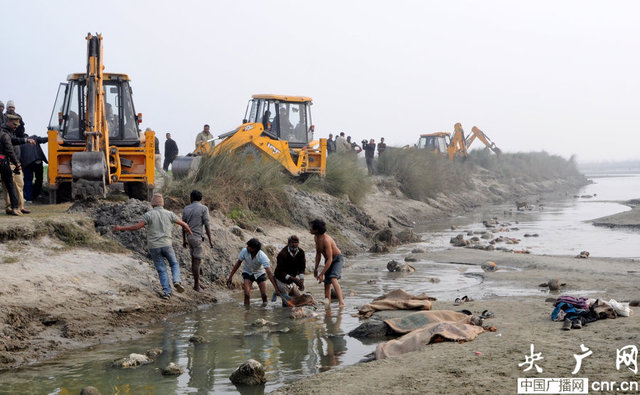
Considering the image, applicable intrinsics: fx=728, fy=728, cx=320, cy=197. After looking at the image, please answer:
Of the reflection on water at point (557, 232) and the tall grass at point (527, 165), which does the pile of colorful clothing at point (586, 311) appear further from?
the tall grass at point (527, 165)

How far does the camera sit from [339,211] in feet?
71.3

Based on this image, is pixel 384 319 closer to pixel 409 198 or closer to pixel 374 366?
pixel 374 366

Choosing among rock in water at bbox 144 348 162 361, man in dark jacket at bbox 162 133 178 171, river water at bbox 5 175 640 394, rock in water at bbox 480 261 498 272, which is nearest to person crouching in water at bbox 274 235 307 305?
river water at bbox 5 175 640 394

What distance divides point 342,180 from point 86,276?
14.4m

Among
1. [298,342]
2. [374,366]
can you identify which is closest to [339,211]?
[298,342]

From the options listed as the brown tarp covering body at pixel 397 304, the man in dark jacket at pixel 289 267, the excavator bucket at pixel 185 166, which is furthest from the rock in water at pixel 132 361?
the excavator bucket at pixel 185 166

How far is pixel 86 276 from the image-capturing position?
1063 centimetres

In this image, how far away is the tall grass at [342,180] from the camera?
23487 mm

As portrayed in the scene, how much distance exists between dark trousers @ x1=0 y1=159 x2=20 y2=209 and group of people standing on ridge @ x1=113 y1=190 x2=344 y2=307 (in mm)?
1978

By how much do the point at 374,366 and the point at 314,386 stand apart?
2.68ft

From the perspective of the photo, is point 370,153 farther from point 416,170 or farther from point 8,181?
point 8,181

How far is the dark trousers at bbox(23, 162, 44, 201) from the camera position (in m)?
16.0

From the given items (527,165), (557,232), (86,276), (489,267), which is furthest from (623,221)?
(527,165)

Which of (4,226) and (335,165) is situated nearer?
(4,226)
